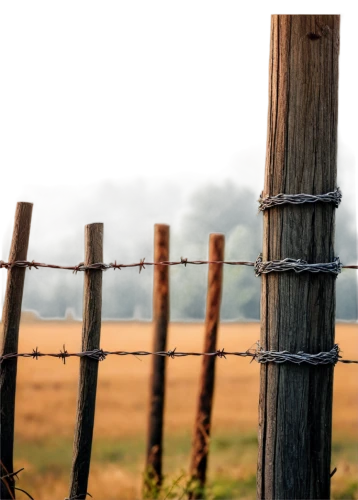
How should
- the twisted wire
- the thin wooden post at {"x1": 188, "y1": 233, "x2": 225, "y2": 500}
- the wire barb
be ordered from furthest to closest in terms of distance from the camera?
the thin wooden post at {"x1": 188, "y1": 233, "x2": 225, "y2": 500} < the wire barb < the twisted wire

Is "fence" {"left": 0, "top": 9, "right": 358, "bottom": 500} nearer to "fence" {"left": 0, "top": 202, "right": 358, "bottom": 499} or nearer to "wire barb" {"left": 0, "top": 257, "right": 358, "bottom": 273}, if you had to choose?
"fence" {"left": 0, "top": 202, "right": 358, "bottom": 499}

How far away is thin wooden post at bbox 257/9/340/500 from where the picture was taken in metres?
3.05

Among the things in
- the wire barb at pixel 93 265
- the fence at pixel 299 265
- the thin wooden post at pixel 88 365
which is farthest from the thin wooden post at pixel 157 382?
the fence at pixel 299 265

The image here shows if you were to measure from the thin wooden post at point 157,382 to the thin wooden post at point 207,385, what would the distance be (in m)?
0.30

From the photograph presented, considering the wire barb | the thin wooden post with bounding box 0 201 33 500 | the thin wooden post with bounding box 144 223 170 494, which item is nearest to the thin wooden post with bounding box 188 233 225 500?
the thin wooden post with bounding box 144 223 170 494

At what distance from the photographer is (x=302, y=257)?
3.06 m

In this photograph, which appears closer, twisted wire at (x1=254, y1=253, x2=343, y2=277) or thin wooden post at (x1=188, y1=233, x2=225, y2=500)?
twisted wire at (x1=254, y1=253, x2=343, y2=277)

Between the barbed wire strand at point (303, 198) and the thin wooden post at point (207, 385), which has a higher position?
the barbed wire strand at point (303, 198)

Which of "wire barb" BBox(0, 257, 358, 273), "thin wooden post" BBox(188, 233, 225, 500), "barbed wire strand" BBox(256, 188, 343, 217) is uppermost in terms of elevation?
"barbed wire strand" BBox(256, 188, 343, 217)

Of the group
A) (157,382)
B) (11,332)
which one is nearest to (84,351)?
(11,332)

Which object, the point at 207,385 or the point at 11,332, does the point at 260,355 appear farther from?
the point at 207,385

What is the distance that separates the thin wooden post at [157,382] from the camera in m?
5.70

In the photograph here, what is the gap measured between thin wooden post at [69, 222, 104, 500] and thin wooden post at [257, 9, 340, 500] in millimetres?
802

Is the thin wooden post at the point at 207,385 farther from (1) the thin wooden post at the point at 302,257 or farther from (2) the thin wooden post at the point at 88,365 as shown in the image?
(1) the thin wooden post at the point at 302,257
